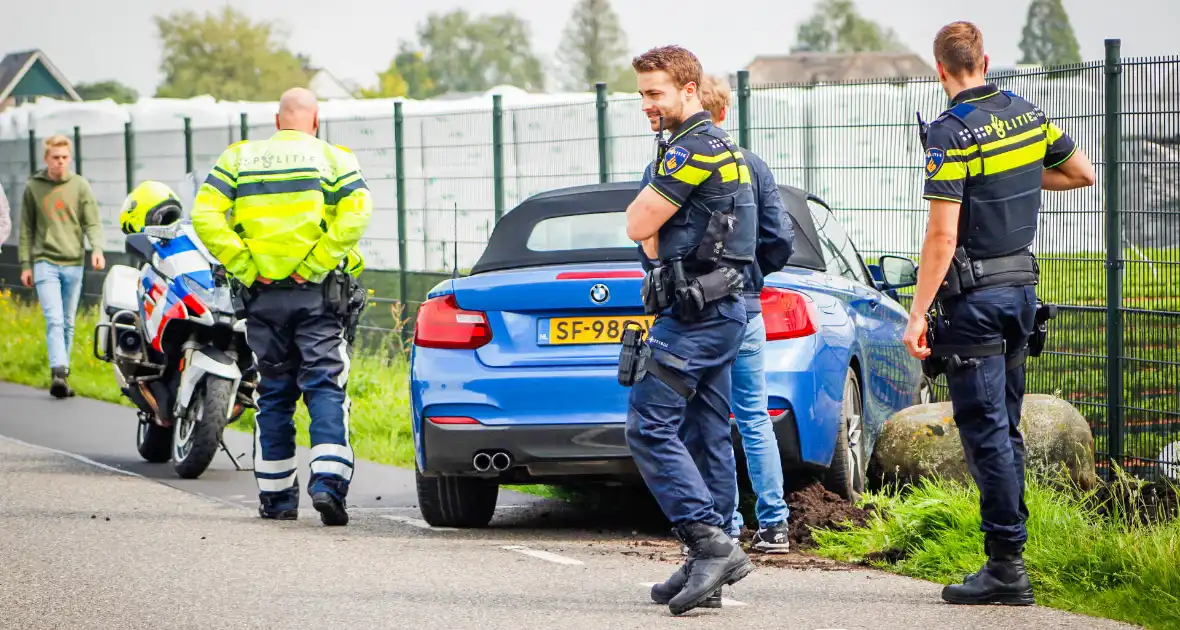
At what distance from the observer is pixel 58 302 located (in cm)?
1443

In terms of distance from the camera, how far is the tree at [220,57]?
11944 centimetres

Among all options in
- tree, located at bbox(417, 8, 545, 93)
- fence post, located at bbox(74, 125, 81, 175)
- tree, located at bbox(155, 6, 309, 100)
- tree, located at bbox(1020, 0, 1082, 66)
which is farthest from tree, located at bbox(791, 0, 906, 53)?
fence post, located at bbox(74, 125, 81, 175)

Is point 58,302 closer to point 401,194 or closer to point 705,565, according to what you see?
point 401,194

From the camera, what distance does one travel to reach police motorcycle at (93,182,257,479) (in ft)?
31.0

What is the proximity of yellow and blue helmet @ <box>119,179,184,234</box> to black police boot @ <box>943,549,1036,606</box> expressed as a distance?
5.94 metres

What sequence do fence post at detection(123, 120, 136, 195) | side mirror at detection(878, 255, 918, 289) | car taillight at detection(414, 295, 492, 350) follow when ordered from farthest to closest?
fence post at detection(123, 120, 136, 195)
side mirror at detection(878, 255, 918, 289)
car taillight at detection(414, 295, 492, 350)

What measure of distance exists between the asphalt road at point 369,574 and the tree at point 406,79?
114 m

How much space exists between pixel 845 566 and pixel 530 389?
1.48 meters

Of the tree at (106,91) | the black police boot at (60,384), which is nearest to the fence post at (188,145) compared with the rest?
the black police boot at (60,384)

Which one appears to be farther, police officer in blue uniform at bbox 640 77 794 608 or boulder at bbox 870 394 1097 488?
boulder at bbox 870 394 1097 488

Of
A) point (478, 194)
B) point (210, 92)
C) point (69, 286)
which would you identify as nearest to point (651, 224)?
point (478, 194)

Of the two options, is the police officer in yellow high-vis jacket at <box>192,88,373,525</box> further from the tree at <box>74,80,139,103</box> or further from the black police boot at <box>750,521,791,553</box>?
the tree at <box>74,80,139,103</box>

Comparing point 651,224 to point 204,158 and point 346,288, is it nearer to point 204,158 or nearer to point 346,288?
point 346,288

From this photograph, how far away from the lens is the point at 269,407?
8250mm
